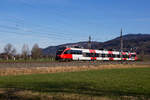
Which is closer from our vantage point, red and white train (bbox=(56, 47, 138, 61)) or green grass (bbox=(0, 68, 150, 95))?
green grass (bbox=(0, 68, 150, 95))

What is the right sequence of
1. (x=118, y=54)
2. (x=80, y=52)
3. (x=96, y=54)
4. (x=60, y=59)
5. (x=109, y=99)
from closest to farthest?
(x=109, y=99) < (x=60, y=59) < (x=80, y=52) < (x=96, y=54) < (x=118, y=54)

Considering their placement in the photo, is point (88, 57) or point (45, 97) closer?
point (45, 97)

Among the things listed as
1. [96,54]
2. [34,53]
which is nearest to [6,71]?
[96,54]

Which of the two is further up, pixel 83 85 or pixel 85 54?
pixel 85 54

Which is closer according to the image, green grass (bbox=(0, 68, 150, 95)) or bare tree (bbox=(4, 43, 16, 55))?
green grass (bbox=(0, 68, 150, 95))

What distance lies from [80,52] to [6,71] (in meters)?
28.0

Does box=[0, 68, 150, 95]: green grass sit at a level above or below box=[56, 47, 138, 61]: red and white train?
below

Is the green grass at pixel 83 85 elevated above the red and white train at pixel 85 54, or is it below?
below

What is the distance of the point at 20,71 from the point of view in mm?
26422

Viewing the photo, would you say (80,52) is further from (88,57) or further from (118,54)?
(118,54)

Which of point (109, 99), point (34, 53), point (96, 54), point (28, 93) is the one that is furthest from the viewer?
point (34, 53)

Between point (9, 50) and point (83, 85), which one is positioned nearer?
point (83, 85)

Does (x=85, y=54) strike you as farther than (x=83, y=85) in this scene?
Yes

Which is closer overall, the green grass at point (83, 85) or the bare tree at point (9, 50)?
the green grass at point (83, 85)
